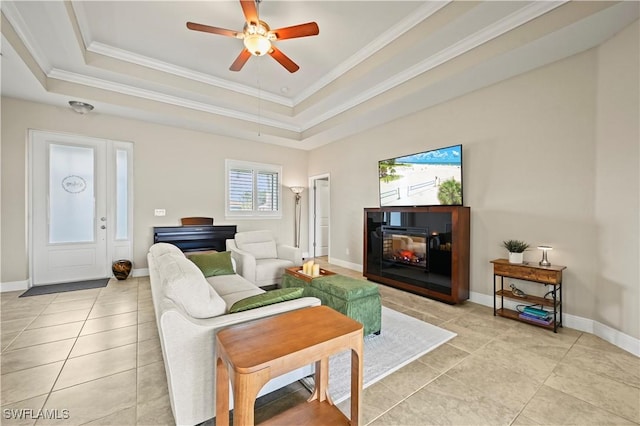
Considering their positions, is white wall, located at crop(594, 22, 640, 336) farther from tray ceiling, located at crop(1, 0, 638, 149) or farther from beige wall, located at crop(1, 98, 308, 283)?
beige wall, located at crop(1, 98, 308, 283)

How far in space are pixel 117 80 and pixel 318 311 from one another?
4780 millimetres

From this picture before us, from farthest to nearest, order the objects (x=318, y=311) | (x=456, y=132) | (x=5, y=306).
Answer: (x=456, y=132) < (x=5, y=306) < (x=318, y=311)

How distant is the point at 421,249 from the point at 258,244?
105 inches

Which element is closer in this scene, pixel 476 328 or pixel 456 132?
pixel 476 328

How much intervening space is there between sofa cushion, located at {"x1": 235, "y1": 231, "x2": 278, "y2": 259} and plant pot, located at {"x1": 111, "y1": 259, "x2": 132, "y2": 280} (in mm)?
2056

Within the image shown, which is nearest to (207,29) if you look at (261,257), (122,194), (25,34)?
(25,34)

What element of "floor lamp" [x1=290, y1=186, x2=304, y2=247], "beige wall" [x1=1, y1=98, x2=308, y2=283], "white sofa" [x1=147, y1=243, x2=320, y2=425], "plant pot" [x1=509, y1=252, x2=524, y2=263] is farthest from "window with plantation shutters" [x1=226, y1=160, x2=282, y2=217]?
"plant pot" [x1=509, y1=252, x2=524, y2=263]

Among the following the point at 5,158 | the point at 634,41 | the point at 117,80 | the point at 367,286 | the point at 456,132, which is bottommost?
the point at 367,286

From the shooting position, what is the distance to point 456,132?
12.9ft

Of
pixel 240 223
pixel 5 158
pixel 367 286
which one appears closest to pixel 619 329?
pixel 367 286

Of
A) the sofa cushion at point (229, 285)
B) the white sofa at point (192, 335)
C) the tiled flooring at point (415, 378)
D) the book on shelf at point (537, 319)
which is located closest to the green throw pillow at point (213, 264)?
the sofa cushion at point (229, 285)

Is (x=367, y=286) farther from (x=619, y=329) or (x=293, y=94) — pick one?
(x=293, y=94)

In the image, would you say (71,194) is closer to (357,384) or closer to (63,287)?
(63,287)

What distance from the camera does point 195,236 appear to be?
536 centimetres
